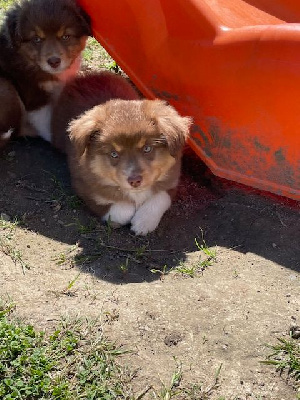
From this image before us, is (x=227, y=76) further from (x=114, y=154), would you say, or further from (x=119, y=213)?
(x=119, y=213)

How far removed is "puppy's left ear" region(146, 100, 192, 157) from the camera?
4.33 m

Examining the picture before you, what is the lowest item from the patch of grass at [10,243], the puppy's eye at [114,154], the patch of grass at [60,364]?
the patch of grass at [10,243]

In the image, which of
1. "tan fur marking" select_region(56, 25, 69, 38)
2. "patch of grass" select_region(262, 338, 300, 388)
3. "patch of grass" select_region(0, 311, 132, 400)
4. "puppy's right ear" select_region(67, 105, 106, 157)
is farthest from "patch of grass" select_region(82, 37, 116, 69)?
"patch of grass" select_region(262, 338, 300, 388)

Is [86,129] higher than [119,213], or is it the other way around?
[86,129]

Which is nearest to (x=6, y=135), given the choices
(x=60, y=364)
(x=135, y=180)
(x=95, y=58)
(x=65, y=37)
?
(x=65, y=37)

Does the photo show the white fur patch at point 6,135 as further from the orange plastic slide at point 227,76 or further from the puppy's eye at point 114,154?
the puppy's eye at point 114,154

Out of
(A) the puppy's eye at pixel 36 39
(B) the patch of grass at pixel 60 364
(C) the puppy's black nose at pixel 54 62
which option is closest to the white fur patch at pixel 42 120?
(C) the puppy's black nose at pixel 54 62

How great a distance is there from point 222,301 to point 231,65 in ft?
5.68

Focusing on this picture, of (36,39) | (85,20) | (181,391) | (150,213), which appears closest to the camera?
(181,391)

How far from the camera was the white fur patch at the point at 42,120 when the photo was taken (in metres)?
5.71

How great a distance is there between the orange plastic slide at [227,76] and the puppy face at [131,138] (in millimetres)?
315

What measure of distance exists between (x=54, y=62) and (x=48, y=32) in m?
0.27

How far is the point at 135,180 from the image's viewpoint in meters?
4.27

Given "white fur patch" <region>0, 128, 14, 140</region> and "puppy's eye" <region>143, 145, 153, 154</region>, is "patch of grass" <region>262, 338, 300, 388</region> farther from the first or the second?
"white fur patch" <region>0, 128, 14, 140</region>
